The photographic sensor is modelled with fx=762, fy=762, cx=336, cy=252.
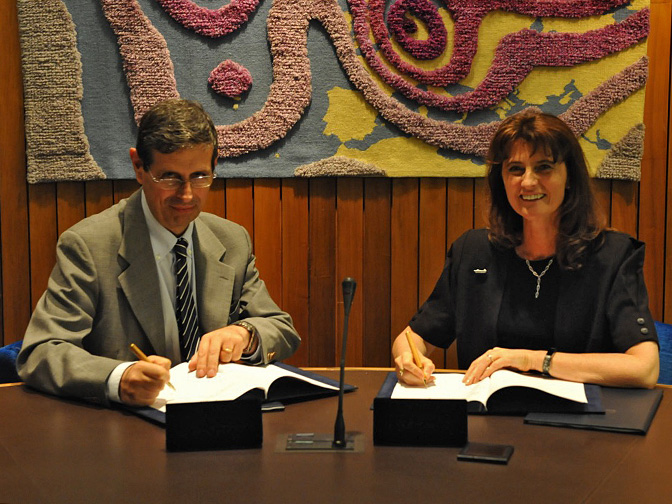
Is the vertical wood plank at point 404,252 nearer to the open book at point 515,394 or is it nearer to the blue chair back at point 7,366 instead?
the open book at point 515,394

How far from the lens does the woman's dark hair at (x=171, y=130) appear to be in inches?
83.5

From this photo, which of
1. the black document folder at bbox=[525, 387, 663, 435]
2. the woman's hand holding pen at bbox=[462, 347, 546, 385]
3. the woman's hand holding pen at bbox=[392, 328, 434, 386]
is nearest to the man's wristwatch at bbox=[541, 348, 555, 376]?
the woman's hand holding pen at bbox=[462, 347, 546, 385]

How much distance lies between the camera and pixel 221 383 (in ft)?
5.90

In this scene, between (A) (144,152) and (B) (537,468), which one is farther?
(A) (144,152)

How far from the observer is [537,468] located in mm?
1390

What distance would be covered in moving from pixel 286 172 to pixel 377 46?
642mm

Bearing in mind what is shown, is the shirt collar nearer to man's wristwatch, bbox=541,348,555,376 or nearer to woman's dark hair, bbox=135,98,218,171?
woman's dark hair, bbox=135,98,218,171

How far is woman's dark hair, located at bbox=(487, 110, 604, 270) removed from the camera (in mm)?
2322

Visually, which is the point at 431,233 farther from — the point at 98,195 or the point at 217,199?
the point at 98,195

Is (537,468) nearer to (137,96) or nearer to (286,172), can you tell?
(286,172)

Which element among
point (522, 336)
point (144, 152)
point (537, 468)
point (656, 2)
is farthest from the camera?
point (656, 2)

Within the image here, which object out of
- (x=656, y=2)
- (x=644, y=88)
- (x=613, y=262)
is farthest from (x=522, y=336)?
(x=656, y=2)

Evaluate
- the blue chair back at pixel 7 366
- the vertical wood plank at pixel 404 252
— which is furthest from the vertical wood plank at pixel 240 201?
the blue chair back at pixel 7 366

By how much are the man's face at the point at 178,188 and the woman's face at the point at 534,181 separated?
932 mm
